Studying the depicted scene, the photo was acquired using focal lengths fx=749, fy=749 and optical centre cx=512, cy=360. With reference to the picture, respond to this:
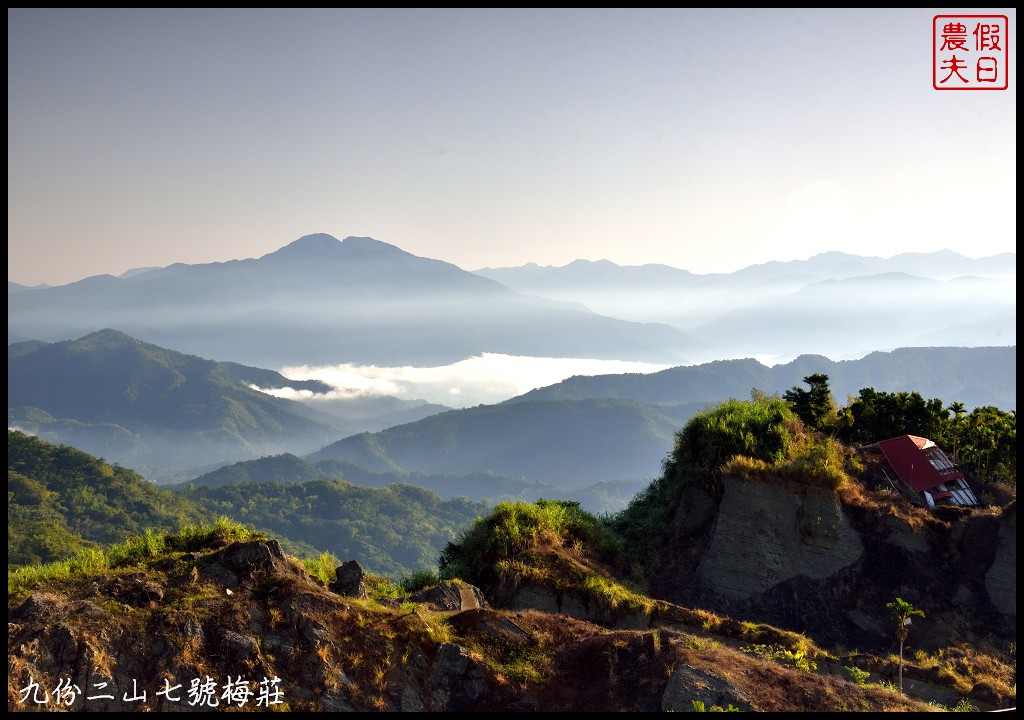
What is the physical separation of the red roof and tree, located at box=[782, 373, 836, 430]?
10.7 feet

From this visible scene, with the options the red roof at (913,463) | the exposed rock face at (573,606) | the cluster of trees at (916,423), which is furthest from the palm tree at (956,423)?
the exposed rock face at (573,606)

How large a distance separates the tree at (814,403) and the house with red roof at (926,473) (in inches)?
133

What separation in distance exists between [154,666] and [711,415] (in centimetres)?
1910

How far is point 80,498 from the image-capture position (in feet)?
450

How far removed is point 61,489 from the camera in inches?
5502

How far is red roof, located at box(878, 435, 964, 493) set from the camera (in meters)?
25.4

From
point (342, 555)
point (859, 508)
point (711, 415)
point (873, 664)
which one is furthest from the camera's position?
point (342, 555)

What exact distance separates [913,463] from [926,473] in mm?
539

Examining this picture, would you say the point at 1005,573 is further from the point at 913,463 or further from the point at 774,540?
the point at 774,540

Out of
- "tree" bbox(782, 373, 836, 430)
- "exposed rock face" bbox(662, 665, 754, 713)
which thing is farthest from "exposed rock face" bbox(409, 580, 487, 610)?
"tree" bbox(782, 373, 836, 430)

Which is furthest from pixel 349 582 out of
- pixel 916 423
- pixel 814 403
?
pixel 916 423

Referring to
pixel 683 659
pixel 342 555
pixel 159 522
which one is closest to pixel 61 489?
pixel 159 522

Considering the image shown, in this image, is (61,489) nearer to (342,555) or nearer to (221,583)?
(342,555)

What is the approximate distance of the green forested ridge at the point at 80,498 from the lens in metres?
127
